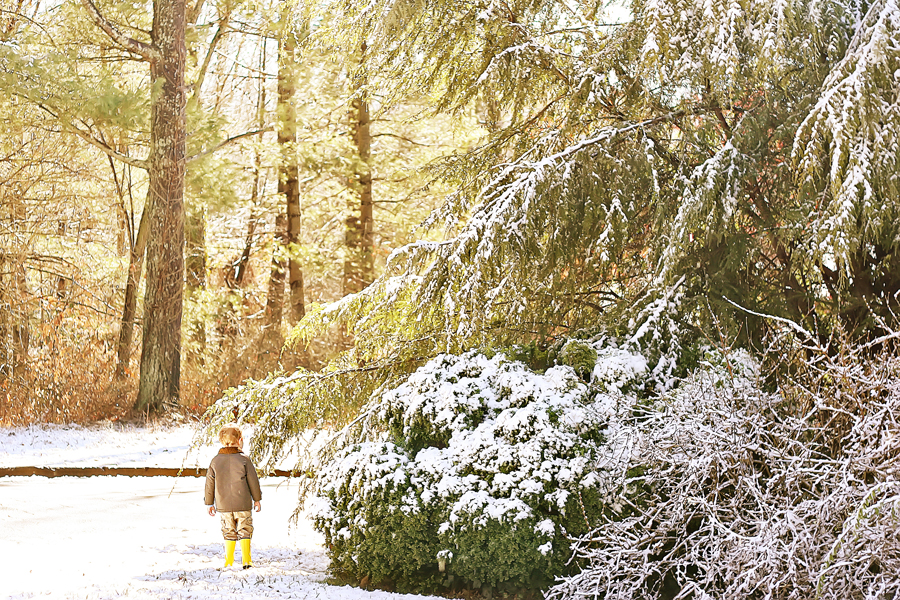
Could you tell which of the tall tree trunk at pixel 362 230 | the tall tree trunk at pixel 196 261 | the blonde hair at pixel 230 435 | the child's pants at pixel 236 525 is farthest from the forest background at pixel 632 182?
the tall tree trunk at pixel 362 230

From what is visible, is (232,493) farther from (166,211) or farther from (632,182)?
(166,211)

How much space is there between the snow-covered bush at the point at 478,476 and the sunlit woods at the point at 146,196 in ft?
12.9

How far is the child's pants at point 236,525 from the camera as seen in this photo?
20.4 feet

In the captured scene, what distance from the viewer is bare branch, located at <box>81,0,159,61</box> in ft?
44.0

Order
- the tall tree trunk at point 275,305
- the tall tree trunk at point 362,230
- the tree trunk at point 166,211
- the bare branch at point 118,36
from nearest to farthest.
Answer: the bare branch at point 118,36 < the tree trunk at point 166,211 < the tall tree trunk at point 275,305 < the tall tree trunk at point 362,230

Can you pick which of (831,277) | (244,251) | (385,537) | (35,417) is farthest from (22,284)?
(831,277)

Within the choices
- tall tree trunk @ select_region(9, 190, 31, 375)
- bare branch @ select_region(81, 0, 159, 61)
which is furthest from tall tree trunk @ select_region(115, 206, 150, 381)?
bare branch @ select_region(81, 0, 159, 61)

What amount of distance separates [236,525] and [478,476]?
6.31 feet

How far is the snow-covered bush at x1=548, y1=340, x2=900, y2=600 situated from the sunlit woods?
5123 millimetres

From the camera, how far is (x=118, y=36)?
13625 mm

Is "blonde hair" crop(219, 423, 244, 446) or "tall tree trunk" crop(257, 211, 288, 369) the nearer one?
"blonde hair" crop(219, 423, 244, 446)

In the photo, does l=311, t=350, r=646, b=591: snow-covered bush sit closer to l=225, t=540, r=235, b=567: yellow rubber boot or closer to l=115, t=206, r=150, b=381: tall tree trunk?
l=225, t=540, r=235, b=567: yellow rubber boot

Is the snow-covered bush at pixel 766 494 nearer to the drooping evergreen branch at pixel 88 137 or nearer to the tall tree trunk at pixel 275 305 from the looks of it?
the drooping evergreen branch at pixel 88 137

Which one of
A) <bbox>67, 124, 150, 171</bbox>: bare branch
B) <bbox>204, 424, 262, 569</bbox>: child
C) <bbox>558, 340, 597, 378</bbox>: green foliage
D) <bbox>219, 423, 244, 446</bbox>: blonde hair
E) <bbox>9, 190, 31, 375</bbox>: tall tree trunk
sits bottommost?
<bbox>204, 424, 262, 569</bbox>: child
